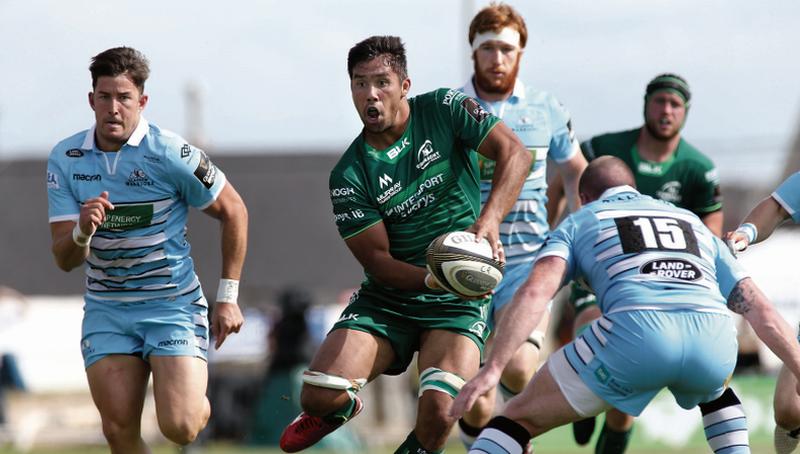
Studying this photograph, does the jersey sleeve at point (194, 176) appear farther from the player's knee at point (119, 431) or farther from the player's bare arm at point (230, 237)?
the player's knee at point (119, 431)

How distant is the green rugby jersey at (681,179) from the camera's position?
9.30m

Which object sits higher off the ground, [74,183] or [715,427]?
[74,183]

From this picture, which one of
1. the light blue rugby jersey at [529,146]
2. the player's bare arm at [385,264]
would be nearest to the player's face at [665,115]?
the light blue rugby jersey at [529,146]

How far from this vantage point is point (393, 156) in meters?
7.46

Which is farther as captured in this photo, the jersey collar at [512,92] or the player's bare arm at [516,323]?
the jersey collar at [512,92]

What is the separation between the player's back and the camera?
6297 mm

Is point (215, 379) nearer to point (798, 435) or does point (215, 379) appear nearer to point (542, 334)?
point (542, 334)

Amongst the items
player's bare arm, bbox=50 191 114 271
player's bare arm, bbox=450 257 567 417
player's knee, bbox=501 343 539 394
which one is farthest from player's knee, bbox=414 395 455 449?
player's bare arm, bbox=50 191 114 271

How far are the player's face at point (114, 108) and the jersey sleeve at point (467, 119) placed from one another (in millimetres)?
1772

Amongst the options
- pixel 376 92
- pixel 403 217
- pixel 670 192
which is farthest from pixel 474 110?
pixel 670 192

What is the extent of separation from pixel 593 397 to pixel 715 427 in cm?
105

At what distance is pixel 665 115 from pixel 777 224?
4.68 ft

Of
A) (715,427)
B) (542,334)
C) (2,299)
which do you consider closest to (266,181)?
(2,299)

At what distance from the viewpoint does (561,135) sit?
29.4 ft
